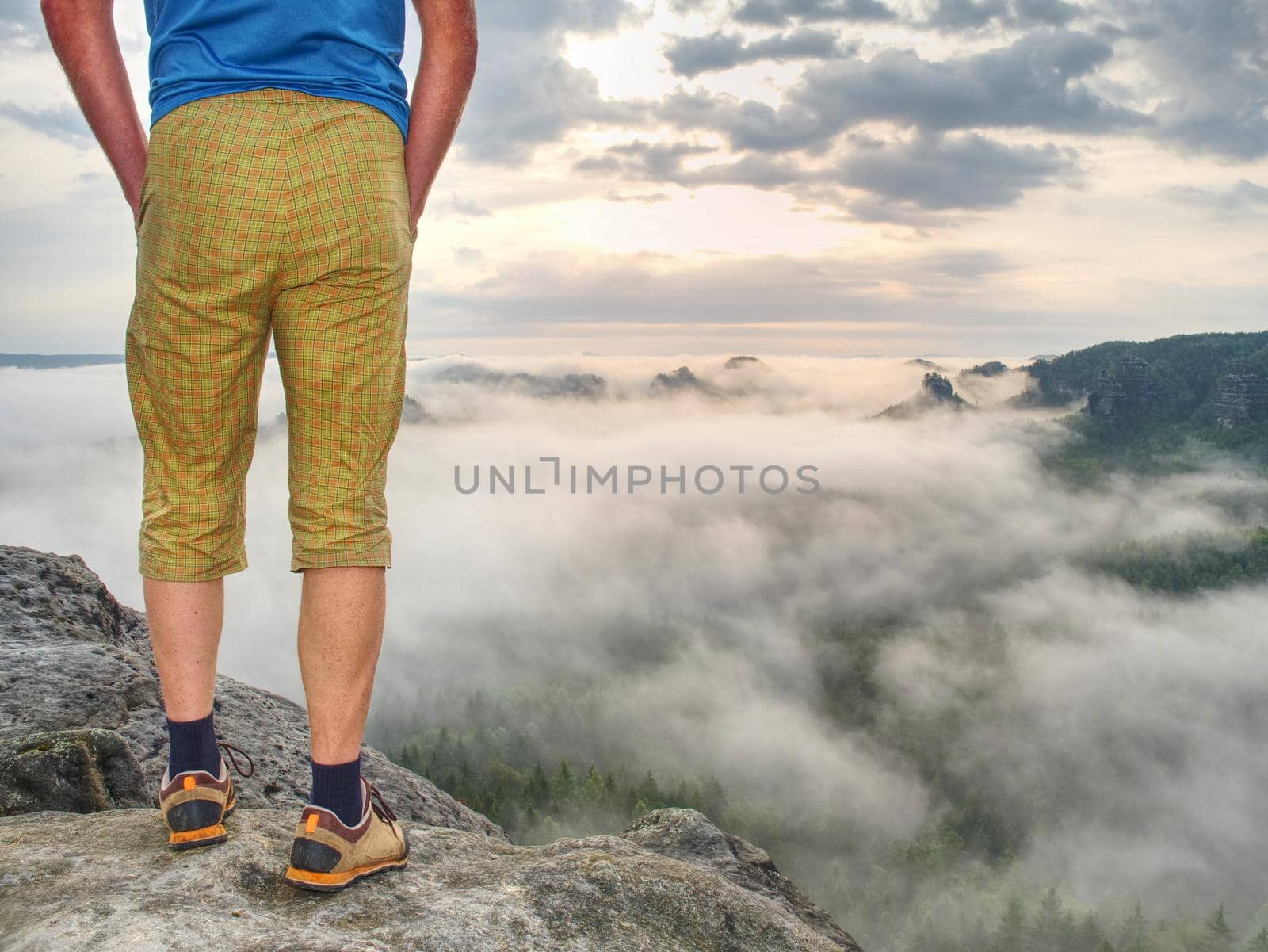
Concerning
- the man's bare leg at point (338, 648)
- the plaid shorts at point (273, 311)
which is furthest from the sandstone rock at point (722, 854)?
the plaid shorts at point (273, 311)

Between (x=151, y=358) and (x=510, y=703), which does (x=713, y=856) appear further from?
(x=510, y=703)

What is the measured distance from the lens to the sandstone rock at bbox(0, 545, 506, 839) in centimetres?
486

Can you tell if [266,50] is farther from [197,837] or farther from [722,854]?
[722,854]

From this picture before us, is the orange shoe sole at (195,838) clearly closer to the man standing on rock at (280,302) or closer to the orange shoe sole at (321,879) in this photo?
the man standing on rock at (280,302)

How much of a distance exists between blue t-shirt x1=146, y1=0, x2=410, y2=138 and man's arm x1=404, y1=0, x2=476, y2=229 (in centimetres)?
15

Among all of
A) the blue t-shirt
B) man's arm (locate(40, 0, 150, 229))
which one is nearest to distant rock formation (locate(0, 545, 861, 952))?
man's arm (locate(40, 0, 150, 229))

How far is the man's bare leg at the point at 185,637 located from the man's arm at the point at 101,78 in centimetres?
122

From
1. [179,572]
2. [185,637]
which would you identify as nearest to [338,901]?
[185,637]

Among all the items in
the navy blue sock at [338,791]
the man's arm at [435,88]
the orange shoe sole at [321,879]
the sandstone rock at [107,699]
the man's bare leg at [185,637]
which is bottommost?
the sandstone rock at [107,699]

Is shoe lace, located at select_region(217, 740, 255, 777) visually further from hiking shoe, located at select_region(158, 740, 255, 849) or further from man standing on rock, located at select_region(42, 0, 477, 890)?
man standing on rock, located at select_region(42, 0, 477, 890)

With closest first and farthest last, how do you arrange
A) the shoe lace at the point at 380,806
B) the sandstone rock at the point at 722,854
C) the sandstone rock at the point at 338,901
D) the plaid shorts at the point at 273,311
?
the sandstone rock at the point at 338,901 < the plaid shorts at the point at 273,311 < the shoe lace at the point at 380,806 < the sandstone rock at the point at 722,854

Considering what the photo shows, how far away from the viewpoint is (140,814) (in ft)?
11.4

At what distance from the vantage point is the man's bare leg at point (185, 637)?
298 centimetres

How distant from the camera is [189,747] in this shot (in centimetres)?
Answer: 309
